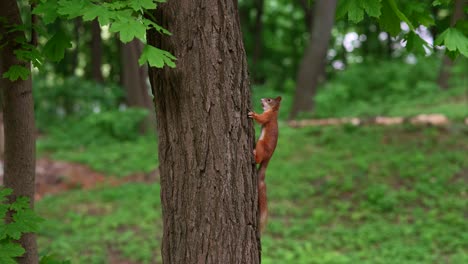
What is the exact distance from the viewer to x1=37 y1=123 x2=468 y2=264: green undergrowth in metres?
6.21

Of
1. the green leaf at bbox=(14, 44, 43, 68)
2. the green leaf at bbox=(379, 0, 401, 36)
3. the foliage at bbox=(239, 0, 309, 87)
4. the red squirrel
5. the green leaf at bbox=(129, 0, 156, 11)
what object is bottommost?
the red squirrel

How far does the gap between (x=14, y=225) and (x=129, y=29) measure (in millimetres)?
1401

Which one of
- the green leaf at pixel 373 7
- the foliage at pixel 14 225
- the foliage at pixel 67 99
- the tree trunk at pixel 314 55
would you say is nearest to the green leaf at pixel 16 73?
the foliage at pixel 14 225

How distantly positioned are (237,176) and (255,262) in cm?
54

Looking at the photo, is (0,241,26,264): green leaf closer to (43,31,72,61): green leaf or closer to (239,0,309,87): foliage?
(43,31,72,61): green leaf

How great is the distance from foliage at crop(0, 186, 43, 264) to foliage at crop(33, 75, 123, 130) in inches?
A: 542

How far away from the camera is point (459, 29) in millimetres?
3053

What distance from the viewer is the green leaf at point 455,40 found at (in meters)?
2.86

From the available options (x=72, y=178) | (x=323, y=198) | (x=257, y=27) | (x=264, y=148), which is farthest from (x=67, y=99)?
(x=264, y=148)

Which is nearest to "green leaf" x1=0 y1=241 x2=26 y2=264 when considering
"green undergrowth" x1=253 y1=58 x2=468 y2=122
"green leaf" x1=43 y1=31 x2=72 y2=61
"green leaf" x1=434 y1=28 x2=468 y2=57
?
"green leaf" x1=43 y1=31 x2=72 y2=61

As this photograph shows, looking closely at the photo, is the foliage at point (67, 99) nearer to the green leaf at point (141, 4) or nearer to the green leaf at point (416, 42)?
the green leaf at point (416, 42)

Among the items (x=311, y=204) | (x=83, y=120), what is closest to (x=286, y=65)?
(x=83, y=120)

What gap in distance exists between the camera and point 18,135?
332cm

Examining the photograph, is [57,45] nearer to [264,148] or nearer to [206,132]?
[206,132]
